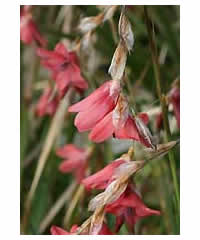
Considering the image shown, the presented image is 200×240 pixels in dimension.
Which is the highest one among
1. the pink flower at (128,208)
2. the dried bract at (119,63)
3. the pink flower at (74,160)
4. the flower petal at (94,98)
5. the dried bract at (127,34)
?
the dried bract at (127,34)

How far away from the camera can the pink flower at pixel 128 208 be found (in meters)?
0.77

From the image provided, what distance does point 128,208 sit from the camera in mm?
788

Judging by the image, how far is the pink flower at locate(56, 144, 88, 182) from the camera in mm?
A: 1303

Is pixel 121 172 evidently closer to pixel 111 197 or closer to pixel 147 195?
pixel 111 197

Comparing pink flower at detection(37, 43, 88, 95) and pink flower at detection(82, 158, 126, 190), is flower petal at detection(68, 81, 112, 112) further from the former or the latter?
pink flower at detection(37, 43, 88, 95)

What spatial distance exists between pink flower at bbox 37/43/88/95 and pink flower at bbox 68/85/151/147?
0.79 feet

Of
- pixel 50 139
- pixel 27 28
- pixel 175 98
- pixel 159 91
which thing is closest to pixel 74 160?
pixel 50 139

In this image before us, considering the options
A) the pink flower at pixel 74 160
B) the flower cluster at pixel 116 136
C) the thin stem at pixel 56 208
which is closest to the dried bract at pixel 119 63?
the flower cluster at pixel 116 136

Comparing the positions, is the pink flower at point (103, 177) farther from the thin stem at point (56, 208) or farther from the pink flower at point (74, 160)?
the thin stem at point (56, 208)

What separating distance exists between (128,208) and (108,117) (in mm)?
120

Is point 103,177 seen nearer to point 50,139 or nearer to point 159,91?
point 159,91

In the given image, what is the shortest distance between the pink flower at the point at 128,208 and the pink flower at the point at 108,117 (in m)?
0.08
